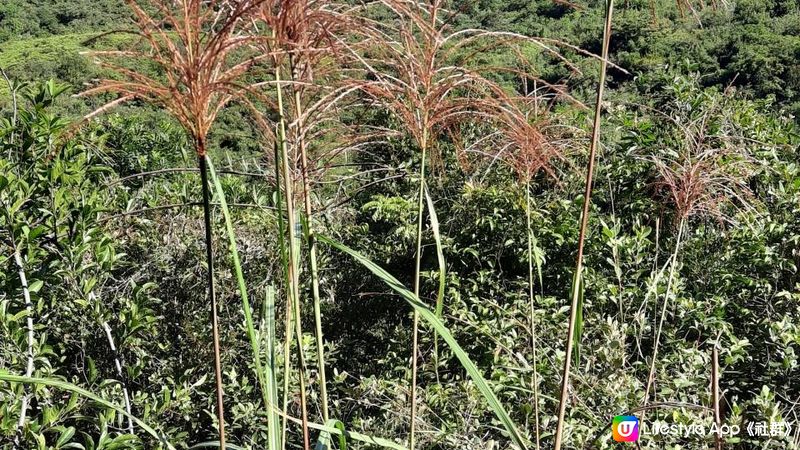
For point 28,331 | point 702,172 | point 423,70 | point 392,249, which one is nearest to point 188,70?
point 423,70

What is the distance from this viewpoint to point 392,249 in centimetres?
407

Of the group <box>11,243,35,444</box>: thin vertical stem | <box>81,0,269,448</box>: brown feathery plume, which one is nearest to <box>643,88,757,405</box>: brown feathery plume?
<box>81,0,269,448</box>: brown feathery plume

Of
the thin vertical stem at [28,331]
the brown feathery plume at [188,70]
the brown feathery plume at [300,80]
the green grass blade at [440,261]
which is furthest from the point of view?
the thin vertical stem at [28,331]

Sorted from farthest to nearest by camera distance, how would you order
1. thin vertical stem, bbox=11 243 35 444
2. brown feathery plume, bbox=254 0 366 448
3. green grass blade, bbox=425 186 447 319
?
thin vertical stem, bbox=11 243 35 444 → green grass blade, bbox=425 186 447 319 → brown feathery plume, bbox=254 0 366 448

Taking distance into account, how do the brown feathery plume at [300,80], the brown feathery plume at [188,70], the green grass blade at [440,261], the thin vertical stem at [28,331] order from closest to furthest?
the brown feathery plume at [188,70]
the brown feathery plume at [300,80]
the green grass blade at [440,261]
the thin vertical stem at [28,331]

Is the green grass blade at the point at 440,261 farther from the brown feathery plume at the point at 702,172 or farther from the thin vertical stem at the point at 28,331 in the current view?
the thin vertical stem at the point at 28,331

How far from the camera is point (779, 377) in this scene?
8.68 feet

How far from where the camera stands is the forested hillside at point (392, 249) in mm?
1039

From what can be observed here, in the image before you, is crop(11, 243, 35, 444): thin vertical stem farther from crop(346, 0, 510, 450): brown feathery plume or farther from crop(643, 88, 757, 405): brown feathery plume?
crop(643, 88, 757, 405): brown feathery plume

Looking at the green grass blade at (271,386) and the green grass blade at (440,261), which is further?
the green grass blade at (440,261)

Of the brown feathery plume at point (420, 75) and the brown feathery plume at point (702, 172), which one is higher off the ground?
the brown feathery plume at point (420, 75)

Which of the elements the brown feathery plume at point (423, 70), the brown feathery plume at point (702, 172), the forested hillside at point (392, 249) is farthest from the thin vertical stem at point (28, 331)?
the brown feathery plume at point (702, 172)

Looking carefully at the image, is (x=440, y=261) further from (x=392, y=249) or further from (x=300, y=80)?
(x=392, y=249)

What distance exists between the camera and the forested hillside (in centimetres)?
104
